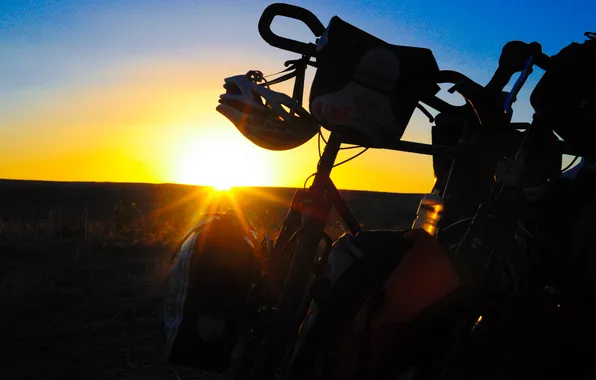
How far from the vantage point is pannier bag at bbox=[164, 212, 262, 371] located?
2553mm

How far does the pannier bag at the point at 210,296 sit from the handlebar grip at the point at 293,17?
1.10 meters

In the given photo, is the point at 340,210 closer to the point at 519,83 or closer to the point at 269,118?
A: the point at 269,118

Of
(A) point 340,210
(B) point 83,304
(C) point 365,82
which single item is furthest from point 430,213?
(B) point 83,304

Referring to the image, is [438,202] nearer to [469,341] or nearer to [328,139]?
A: [328,139]

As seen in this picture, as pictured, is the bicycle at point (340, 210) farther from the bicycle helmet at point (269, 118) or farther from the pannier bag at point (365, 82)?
the bicycle helmet at point (269, 118)

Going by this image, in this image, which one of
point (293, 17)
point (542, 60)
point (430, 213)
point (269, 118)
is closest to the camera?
point (542, 60)

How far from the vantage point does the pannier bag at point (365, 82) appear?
2406 millimetres

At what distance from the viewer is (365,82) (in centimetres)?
242

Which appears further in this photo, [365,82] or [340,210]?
[340,210]

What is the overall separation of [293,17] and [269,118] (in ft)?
2.54

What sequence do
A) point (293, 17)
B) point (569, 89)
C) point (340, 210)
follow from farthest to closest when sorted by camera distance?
1. point (293, 17)
2. point (340, 210)
3. point (569, 89)

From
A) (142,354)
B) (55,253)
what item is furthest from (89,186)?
(142,354)

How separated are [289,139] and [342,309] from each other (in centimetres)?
90

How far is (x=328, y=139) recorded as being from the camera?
2779mm
